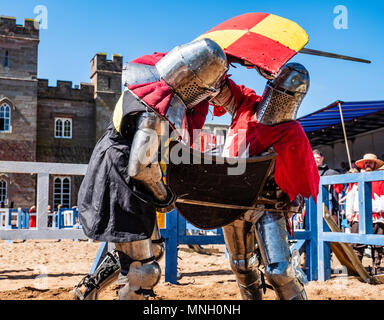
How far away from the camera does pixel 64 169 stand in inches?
175

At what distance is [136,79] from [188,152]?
19.5 inches

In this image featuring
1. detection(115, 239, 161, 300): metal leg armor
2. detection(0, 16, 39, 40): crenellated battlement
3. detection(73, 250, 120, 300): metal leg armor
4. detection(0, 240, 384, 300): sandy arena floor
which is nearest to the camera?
detection(115, 239, 161, 300): metal leg armor

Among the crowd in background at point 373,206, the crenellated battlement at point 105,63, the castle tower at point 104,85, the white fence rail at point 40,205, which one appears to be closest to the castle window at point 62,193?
the castle tower at point 104,85

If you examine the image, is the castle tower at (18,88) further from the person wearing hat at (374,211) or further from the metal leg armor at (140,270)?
the metal leg armor at (140,270)

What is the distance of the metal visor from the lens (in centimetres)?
238

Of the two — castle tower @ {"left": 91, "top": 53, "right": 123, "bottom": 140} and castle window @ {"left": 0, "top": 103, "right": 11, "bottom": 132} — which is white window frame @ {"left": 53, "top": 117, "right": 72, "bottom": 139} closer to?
castle tower @ {"left": 91, "top": 53, "right": 123, "bottom": 140}

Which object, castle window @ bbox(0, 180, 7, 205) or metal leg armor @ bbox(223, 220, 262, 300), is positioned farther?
castle window @ bbox(0, 180, 7, 205)

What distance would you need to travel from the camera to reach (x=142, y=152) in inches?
78.0

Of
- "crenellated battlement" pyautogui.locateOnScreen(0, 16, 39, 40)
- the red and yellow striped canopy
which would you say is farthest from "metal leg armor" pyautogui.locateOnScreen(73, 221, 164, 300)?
"crenellated battlement" pyautogui.locateOnScreen(0, 16, 39, 40)

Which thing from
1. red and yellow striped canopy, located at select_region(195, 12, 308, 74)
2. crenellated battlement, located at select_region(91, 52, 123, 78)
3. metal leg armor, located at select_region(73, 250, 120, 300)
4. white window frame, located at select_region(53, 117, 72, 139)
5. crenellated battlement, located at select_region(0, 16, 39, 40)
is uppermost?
crenellated battlement, located at select_region(0, 16, 39, 40)

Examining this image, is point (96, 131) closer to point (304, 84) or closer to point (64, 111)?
point (64, 111)

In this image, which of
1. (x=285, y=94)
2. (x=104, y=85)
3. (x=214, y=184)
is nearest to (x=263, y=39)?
(x=285, y=94)

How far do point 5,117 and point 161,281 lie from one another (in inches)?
817
